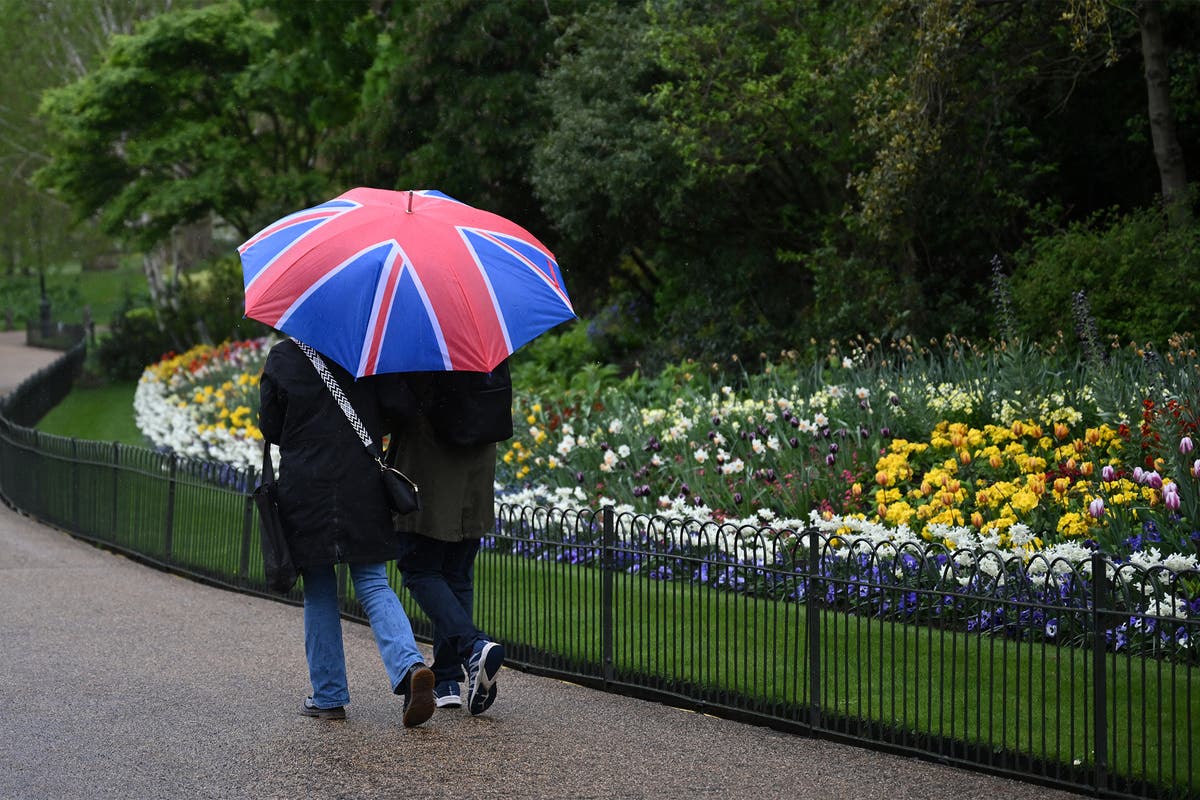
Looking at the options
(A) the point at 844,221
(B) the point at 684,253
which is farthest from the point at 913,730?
(B) the point at 684,253

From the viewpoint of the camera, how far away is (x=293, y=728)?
5770mm

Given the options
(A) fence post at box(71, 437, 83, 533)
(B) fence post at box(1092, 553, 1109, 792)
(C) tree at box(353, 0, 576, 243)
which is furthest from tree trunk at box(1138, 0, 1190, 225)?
(A) fence post at box(71, 437, 83, 533)

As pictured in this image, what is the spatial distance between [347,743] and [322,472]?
101cm

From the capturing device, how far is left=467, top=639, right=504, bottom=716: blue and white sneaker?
577 centimetres

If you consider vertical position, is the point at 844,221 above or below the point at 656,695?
above

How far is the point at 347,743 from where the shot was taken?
5.51 m

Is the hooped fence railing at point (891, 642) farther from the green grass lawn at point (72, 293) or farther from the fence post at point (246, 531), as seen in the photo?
the green grass lawn at point (72, 293)

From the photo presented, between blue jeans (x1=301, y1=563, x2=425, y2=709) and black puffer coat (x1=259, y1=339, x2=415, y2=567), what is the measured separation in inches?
7.1

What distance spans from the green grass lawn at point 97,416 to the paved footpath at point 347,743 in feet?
47.0

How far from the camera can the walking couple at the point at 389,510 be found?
18.0 feet

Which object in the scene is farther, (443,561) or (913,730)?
(443,561)

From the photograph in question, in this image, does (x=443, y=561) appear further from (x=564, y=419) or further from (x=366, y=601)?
(x=564, y=419)

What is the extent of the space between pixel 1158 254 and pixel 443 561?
7975mm

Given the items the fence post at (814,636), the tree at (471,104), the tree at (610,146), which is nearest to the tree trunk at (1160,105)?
the tree at (610,146)
